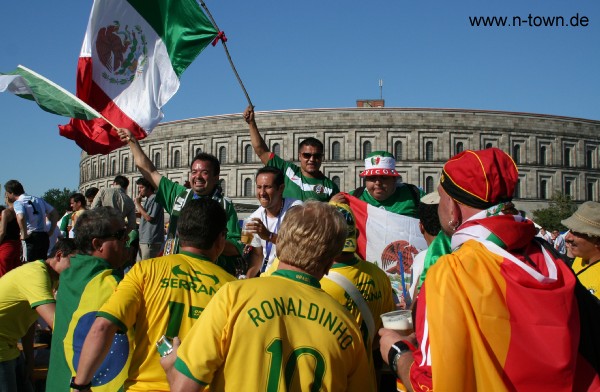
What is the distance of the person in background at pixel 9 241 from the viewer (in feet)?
29.7

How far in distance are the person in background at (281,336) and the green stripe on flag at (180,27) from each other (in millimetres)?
4798

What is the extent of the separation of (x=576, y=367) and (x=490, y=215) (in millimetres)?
588

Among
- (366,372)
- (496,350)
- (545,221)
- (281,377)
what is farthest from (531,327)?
(545,221)

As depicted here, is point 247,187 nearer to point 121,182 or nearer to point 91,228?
point 121,182

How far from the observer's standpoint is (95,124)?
6410mm

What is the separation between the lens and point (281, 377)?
7.09 feet

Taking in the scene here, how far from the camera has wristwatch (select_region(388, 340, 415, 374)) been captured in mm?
2219

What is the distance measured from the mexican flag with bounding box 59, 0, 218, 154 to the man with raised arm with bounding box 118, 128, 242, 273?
2.89 ft

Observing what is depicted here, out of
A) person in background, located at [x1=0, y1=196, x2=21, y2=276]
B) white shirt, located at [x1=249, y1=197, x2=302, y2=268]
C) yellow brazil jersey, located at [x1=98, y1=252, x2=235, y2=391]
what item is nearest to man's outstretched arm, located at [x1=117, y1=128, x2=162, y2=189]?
white shirt, located at [x1=249, y1=197, x2=302, y2=268]

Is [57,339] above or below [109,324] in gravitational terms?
below

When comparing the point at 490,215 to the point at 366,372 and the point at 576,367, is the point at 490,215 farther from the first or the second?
the point at 366,372

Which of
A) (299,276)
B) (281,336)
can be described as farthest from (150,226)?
(281,336)

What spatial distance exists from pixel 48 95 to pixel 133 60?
103 cm

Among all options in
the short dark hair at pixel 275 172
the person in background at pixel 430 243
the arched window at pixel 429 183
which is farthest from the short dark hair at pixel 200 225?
the arched window at pixel 429 183
